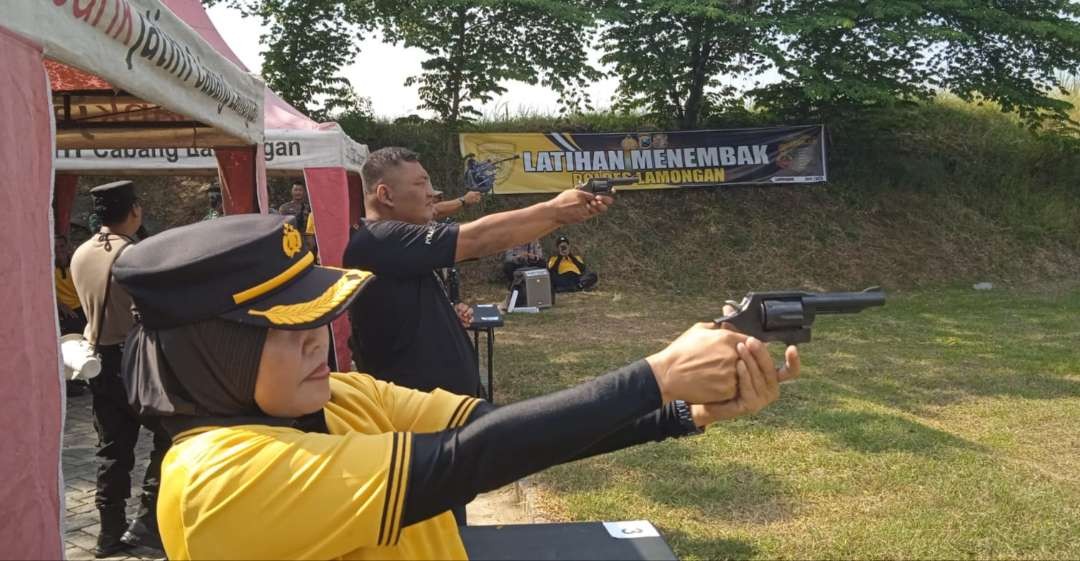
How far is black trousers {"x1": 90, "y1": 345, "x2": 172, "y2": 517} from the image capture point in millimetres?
3730

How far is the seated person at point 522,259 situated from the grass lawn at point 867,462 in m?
4.66

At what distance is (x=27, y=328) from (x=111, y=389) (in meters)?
1.95

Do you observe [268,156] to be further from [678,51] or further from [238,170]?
[678,51]

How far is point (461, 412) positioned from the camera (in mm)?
1700

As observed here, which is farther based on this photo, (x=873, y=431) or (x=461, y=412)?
(x=873, y=431)

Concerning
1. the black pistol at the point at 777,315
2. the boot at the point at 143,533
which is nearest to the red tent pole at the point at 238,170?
the boot at the point at 143,533

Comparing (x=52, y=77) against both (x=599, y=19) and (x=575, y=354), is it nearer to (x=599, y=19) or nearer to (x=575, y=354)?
(x=575, y=354)

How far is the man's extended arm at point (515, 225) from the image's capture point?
272 centimetres

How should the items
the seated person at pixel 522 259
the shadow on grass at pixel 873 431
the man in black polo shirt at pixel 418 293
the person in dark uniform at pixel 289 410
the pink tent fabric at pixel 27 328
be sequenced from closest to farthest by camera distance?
the person in dark uniform at pixel 289 410 < the pink tent fabric at pixel 27 328 < the man in black polo shirt at pixel 418 293 < the shadow on grass at pixel 873 431 < the seated person at pixel 522 259

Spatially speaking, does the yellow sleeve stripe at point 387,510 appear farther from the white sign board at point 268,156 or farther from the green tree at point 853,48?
the green tree at point 853,48

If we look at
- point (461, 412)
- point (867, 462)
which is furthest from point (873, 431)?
point (461, 412)

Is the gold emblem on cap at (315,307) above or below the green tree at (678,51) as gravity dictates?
below

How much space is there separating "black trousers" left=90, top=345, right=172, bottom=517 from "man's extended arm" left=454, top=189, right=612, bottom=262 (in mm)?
2178

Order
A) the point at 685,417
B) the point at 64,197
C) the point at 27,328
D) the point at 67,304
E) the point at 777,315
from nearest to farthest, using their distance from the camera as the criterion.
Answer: the point at 777,315 → the point at 685,417 → the point at 27,328 → the point at 67,304 → the point at 64,197
